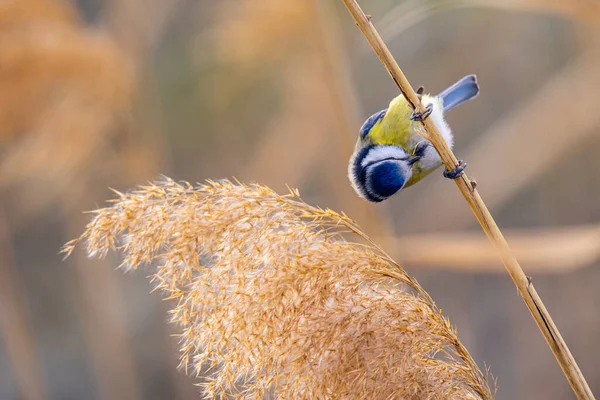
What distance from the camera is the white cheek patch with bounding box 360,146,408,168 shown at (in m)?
1.79

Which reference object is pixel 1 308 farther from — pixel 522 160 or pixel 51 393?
pixel 522 160

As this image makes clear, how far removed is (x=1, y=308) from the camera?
256 cm

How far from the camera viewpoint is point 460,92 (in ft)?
6.49

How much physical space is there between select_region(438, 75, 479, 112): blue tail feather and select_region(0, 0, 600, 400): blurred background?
0.29 metres

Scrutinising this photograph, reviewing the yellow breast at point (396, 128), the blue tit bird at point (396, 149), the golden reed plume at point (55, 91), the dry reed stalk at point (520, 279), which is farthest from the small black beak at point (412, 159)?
the golden reed plume at point (55, 91)

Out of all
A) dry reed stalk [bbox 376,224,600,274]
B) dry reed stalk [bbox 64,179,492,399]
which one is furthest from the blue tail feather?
dry reed stalk [bbox 64,179,492,399]

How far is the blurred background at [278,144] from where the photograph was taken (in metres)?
2.27

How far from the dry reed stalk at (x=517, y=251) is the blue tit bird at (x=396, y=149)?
21 cm

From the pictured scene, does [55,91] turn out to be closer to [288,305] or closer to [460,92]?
[460,92]

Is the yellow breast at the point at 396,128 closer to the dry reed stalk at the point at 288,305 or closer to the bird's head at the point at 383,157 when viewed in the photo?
the bird's head at the point at 383,157

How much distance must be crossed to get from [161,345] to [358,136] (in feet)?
7.90

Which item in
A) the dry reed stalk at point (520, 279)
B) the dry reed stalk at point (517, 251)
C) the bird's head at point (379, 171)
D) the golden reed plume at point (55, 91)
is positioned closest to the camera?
the dry reed stalk at point (520, 279)

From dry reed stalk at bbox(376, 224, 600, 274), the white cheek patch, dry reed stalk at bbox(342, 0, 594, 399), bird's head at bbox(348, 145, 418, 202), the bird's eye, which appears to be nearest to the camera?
dry reed stalk at bbox(342, 0, 594, 399)

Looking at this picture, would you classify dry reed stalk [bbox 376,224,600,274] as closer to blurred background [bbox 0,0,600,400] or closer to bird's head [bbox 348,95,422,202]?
blurred background [bbox 0,0,600,400]
